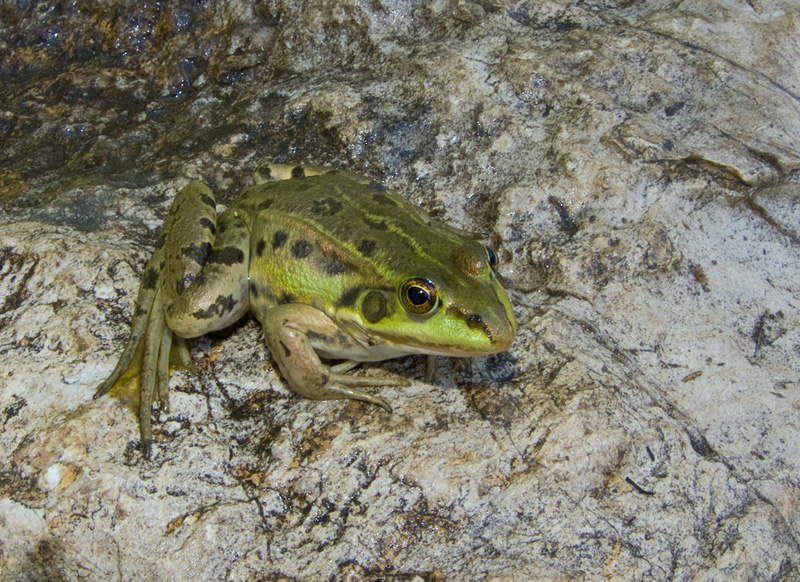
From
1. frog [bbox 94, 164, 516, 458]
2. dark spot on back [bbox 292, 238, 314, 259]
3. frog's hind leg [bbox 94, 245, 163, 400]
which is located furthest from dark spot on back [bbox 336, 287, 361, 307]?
frog's hind leg [bbox 94, 245, 163, 400]

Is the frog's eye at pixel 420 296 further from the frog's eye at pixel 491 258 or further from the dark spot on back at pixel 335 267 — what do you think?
the dark spot on back at pixel 335 267

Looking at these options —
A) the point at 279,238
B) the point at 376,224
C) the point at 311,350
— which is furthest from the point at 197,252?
the point at 376,224

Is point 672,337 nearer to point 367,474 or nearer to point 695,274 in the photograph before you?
point 695,274

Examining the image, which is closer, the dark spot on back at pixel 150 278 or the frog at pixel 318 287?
the frog at pixel 318 287

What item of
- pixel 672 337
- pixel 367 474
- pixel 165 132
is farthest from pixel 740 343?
pixel 165 132

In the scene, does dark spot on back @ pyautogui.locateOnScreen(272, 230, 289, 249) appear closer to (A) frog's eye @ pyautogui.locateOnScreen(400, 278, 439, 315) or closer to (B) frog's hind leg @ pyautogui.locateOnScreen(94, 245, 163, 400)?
(B) frog's hind leg @ pyautogui.locateOnScreen(94, 245, 163, 400)

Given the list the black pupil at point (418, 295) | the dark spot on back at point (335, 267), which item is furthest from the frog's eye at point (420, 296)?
the dark spot on back at point (335, 267)
